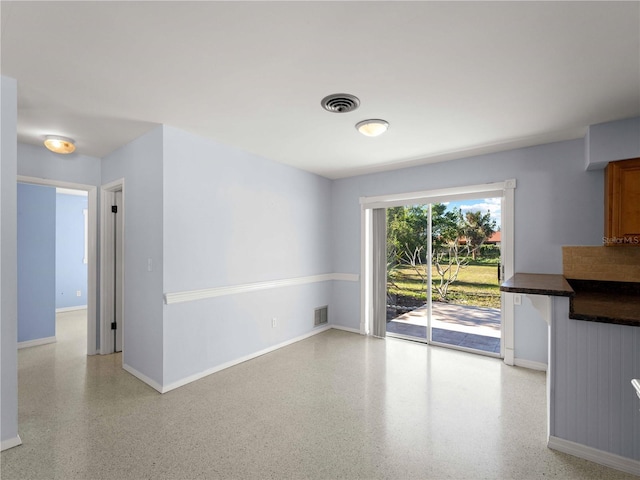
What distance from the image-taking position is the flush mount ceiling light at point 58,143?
327cm

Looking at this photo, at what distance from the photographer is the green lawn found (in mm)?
4156

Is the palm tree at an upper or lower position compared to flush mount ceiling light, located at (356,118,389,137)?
lower

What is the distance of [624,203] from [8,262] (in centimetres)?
494

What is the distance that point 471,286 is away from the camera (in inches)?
169

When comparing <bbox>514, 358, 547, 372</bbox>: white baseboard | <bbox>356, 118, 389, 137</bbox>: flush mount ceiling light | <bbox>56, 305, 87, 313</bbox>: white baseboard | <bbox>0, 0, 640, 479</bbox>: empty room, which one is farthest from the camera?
<bbox>56, 305, 87, 313</bbox>: white baseboard

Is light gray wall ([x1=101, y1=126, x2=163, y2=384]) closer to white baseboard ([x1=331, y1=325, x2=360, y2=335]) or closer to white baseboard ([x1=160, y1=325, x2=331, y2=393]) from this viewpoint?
white baseboard ([x1=160, y1=325, x2=331, y2=393])

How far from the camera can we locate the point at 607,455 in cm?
201

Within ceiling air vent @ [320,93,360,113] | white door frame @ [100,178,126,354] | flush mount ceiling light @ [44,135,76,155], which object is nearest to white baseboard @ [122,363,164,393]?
white door frame @ [100,178,126,354]

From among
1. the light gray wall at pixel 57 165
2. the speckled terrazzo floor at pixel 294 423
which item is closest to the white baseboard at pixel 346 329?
the speckled terrazzo floor at pixel 294 423

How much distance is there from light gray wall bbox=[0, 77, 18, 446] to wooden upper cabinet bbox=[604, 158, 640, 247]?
15.6ft

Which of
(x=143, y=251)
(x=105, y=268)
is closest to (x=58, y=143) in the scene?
(x=143, y=251)

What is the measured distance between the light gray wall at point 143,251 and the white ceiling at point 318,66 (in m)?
0.32

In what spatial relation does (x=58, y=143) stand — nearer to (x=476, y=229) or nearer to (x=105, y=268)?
(x=105, y=268)

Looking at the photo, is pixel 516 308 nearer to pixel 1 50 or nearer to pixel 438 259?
pixel 438 259
